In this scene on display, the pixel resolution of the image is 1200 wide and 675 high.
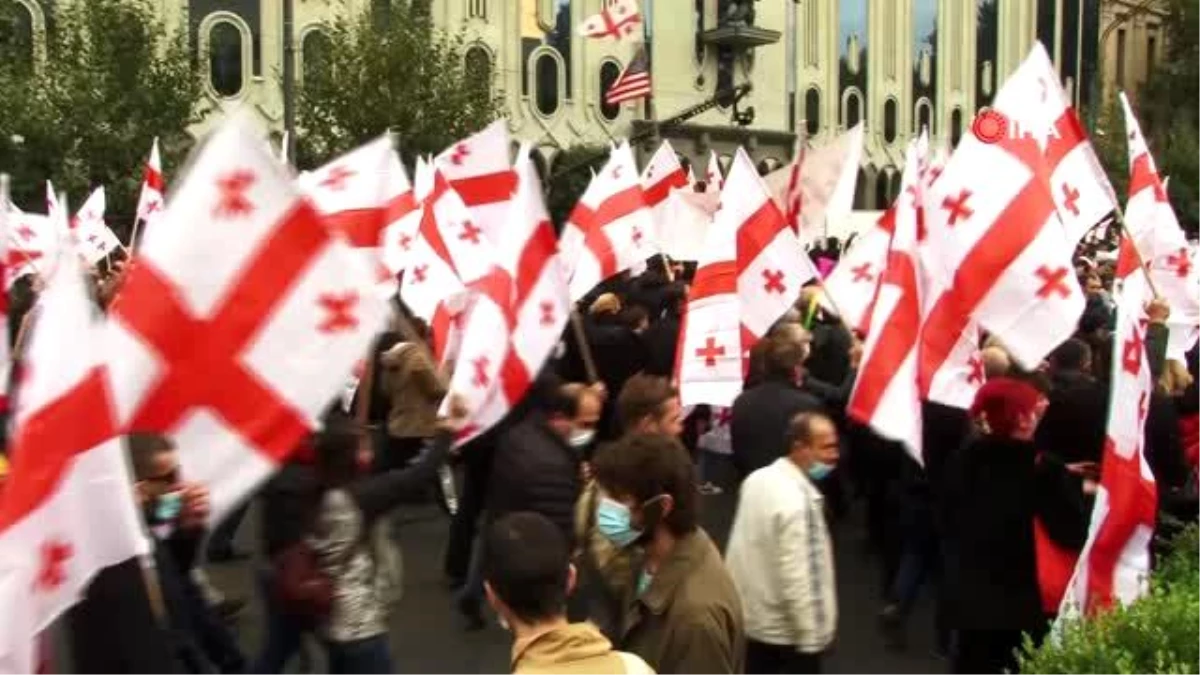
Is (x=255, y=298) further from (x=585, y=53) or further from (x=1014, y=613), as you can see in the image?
(x=585, y=53)

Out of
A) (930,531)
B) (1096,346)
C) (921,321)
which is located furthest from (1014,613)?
(1096,346)

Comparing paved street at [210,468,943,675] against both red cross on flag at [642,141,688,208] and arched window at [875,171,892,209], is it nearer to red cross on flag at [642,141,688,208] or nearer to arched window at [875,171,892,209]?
red cross on flag at [642,141,688,208]

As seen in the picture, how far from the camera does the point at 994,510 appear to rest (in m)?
5.08

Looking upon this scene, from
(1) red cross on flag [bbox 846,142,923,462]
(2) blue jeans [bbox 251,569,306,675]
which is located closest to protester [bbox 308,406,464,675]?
(2) blue jeans [bbox 251,569,306,675]

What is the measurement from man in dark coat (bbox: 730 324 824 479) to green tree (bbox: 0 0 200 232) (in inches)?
682

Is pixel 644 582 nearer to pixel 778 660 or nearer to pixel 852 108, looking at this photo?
pixel 778 660

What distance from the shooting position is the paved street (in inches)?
269

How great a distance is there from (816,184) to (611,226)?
149cm

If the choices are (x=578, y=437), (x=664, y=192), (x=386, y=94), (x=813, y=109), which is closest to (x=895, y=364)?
(x=578, y=437)

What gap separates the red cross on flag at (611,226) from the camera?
1020cm

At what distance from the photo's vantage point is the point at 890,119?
4775 centimetres

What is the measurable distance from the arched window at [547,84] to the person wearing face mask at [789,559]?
3226cm

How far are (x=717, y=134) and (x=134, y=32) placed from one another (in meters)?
20.1

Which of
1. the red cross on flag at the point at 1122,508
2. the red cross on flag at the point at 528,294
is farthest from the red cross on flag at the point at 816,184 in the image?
the red cross on flag at the point at 1122,508
